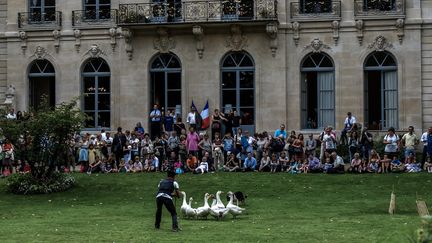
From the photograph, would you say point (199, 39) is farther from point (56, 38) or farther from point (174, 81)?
point (56, 38)

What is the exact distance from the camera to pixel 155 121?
121 ft

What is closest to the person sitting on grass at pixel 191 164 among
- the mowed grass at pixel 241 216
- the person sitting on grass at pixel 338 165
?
the mowed grass at pixel 241 216

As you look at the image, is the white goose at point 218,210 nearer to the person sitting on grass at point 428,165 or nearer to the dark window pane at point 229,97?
the person sitting on grass at point 428,165

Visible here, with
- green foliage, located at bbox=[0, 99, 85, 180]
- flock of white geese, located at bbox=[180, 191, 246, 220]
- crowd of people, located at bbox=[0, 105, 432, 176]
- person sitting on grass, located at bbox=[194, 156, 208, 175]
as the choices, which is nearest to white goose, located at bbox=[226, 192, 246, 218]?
flock of white geese, located at bbox=[180, 191, 246, 220]

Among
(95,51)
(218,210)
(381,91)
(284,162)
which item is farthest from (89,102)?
(218,210)

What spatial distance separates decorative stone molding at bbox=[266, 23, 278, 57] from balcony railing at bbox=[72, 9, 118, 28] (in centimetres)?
754

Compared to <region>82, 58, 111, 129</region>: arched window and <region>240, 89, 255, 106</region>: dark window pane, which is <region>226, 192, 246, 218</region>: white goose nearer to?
<region>240, 89, 255, 106</region>: dark window pane

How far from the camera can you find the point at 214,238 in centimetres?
1694

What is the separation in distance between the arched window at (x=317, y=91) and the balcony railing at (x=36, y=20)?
1238cm

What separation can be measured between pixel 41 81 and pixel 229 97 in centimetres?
954

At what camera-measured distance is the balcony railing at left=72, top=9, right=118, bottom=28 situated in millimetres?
38938

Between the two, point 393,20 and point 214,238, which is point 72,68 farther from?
point 214,238

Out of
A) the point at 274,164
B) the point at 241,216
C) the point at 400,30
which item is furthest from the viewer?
the point at 400,30

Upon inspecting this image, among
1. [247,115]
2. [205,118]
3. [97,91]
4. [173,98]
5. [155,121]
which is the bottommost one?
[155,121]
